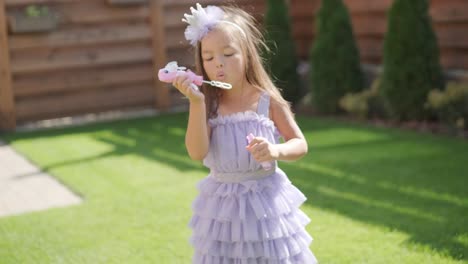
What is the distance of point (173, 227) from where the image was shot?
4094 mm

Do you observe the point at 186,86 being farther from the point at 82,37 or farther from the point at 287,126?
the point at 82,37

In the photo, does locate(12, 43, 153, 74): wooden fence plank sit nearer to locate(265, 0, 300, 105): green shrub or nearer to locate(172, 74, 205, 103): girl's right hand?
locate(265, 0, 300, 105): green shrub

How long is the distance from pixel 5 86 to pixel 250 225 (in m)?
6.43

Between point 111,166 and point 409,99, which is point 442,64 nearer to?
point 409,99

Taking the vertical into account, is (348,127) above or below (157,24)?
below

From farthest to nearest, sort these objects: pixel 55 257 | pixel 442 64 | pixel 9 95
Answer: pixel 9 95, pixel 442 64, pixel 55 257

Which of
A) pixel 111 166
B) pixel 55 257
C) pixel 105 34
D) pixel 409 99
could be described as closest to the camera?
pixel 55 257

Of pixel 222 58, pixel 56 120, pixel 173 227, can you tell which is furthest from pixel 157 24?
pixel 222 58

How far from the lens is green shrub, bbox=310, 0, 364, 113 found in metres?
7.95

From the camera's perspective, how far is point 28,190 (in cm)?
523

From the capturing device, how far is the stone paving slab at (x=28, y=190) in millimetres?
4777

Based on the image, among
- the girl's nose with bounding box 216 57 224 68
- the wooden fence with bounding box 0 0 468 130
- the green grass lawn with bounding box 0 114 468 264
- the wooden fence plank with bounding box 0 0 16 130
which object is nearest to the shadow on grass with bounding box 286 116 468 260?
the green grass lawn with bounding box 0 114 468 264

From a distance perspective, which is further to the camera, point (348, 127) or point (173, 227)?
point (348, 127)

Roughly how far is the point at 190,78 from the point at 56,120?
272 inches
